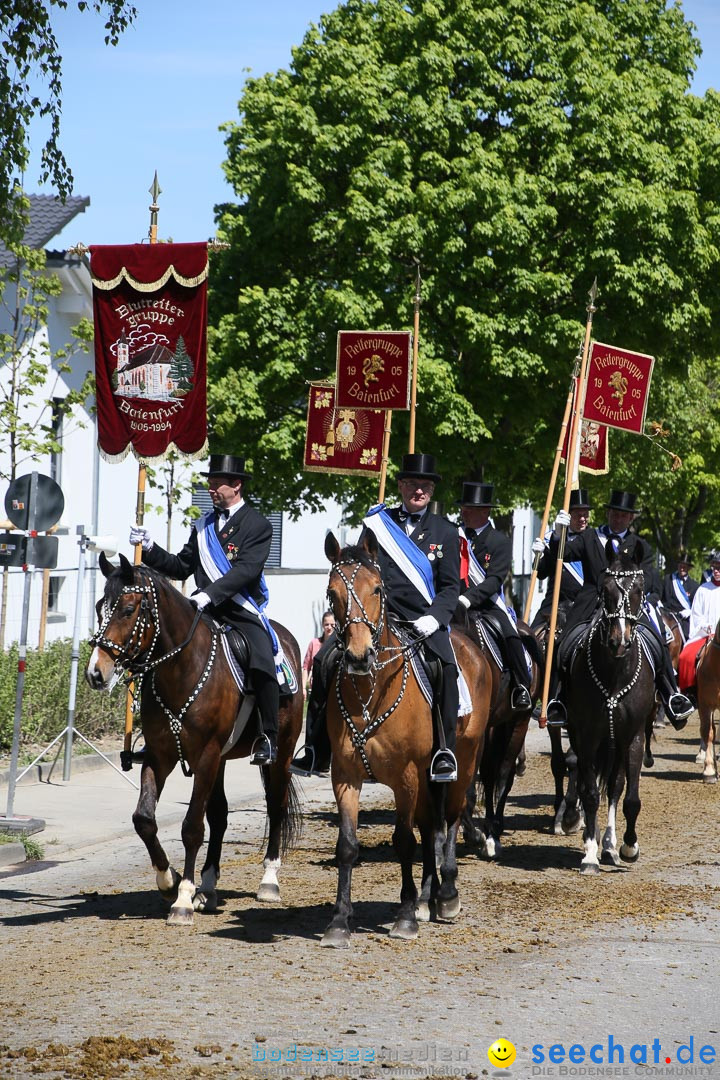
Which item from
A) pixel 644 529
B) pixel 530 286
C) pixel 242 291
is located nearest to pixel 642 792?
pixel 530 286

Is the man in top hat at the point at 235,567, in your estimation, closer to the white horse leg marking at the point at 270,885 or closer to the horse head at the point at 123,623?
the horse head at the point at 123,623

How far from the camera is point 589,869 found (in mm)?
10945

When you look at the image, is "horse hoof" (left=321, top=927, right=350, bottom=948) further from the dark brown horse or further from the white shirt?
the white shirt

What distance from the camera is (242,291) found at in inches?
1053

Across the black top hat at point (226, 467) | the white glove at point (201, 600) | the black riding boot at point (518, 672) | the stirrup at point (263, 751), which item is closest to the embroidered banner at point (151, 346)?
the black top hat at point (226, 467)

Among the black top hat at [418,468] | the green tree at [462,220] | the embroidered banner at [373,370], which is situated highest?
the green tree at [462,220]

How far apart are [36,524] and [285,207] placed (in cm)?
1490

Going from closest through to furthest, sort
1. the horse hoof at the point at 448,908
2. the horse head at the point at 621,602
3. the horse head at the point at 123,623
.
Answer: the horse head at the point at 123,623
the horse hoof at the point at 448,908
the horse head at the point at 621,602

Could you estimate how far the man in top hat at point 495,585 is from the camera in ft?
39.8

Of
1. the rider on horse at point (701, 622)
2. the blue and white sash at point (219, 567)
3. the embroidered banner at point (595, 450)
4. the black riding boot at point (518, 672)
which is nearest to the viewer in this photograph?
the blue and white sash at point (219, 567)

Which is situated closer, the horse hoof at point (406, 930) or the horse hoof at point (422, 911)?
the horse hoof at point (406, 930)

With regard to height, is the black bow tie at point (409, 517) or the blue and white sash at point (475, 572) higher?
the black bow tie at point (409, 517)

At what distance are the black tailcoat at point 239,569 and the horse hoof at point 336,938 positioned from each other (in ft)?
6.58

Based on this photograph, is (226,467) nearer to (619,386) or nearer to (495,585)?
(495,585)
